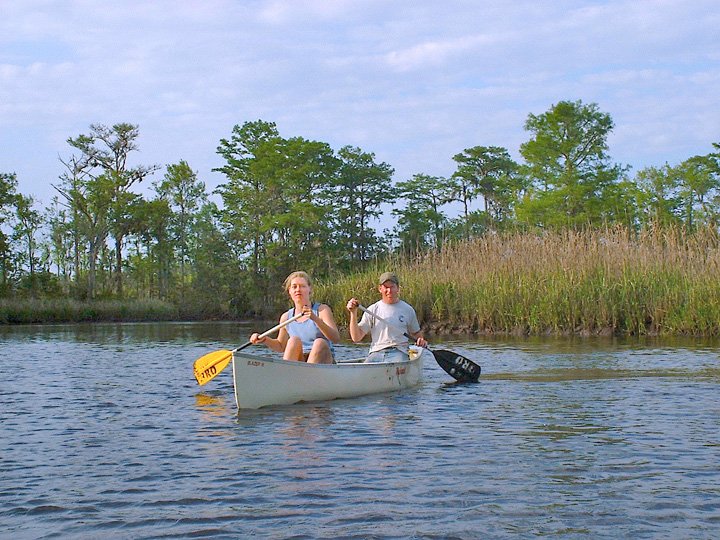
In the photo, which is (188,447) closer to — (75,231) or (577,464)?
(577,464)

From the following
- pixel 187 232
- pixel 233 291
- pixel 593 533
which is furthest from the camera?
pixel 187 232

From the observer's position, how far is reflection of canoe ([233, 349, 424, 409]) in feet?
28.4

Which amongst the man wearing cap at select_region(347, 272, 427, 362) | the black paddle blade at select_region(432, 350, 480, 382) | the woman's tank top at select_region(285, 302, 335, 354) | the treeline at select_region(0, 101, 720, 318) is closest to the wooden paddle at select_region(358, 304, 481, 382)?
the black paddle blade at select_region(432, 350, 480, 382)

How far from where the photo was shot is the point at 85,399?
399 inches

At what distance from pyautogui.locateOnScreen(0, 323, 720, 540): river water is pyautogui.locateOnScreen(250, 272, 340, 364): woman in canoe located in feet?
2.27

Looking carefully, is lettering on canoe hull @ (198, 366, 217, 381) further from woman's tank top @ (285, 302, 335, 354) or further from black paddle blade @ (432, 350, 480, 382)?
black paddle blade @ (432, 350, 480, 382)

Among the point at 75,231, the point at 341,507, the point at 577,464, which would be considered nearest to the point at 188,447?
the point at 341,507

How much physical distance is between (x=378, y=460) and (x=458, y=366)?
4.99 meters

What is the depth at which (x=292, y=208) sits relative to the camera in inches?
1742

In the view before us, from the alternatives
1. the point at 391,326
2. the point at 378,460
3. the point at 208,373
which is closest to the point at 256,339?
the point at 208,373

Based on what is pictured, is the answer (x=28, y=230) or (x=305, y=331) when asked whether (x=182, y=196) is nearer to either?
(x=28, y=230)

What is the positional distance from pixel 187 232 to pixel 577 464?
5028 cm

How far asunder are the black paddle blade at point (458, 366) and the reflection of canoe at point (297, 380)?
1.14 m

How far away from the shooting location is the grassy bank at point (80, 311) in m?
36.2
